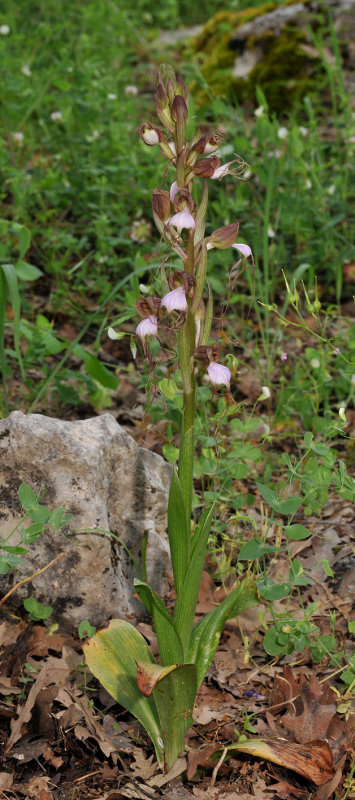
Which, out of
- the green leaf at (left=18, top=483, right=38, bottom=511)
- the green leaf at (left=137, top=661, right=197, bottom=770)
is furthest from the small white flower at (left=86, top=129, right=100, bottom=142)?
the green leaf at (left=137, top=661, right=197, bottom=770)

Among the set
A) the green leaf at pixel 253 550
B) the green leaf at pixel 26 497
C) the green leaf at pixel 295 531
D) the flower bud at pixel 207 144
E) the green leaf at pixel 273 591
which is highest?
the flower bud at pixel 207 144

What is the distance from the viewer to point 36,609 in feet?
6.70

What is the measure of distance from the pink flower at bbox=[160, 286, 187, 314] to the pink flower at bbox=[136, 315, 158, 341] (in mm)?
67

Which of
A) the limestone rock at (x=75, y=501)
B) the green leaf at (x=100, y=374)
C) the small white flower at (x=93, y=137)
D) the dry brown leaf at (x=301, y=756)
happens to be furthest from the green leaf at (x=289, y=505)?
the small white flower at (x=93, y=137)

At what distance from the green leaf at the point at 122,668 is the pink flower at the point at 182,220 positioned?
1.02 metres

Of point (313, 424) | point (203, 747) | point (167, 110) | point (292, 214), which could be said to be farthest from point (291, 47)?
point (203, 747)

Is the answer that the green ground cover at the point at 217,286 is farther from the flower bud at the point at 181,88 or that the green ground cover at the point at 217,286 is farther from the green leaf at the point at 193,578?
the flower bud at the point at 181,88

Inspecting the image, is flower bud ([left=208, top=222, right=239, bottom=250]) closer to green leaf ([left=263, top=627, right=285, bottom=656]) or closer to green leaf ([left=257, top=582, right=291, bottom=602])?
green leaf ([left=257, top=582, right=291, bottom=602])

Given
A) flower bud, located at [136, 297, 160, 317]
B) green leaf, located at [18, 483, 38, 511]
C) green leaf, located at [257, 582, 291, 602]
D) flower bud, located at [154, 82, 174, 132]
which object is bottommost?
green leaf, located at [257, 582, 291, 602]

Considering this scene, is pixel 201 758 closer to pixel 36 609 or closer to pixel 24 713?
pixel 24 713

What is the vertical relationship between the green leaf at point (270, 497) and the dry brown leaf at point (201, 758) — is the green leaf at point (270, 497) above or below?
above

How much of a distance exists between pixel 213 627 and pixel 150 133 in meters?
1.17

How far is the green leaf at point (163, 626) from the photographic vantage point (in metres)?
1.73

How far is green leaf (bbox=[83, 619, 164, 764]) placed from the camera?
6.11 feet
